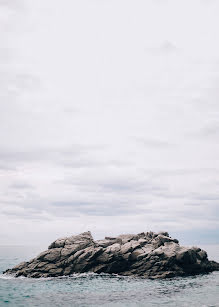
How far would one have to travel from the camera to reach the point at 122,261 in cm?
6731

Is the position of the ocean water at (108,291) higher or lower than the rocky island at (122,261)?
lower

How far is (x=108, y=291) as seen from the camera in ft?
161

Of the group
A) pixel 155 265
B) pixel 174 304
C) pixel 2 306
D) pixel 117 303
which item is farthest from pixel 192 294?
pixel 2 306

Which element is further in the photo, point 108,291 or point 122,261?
point 122,261

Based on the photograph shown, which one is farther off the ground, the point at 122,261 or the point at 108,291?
the point at 122,261

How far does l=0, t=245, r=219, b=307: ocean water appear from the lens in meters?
42.1

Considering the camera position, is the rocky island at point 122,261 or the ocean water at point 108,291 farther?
the rocky island at point 122,261

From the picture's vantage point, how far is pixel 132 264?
6681 cm

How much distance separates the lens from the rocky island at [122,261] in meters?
64.6

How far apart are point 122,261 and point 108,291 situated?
18478 millimetres

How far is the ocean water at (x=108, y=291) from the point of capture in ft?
138

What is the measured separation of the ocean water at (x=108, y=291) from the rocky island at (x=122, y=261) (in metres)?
3.66

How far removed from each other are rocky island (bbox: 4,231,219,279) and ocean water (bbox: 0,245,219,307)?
12.0 feet

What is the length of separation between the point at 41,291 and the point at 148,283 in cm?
1864
